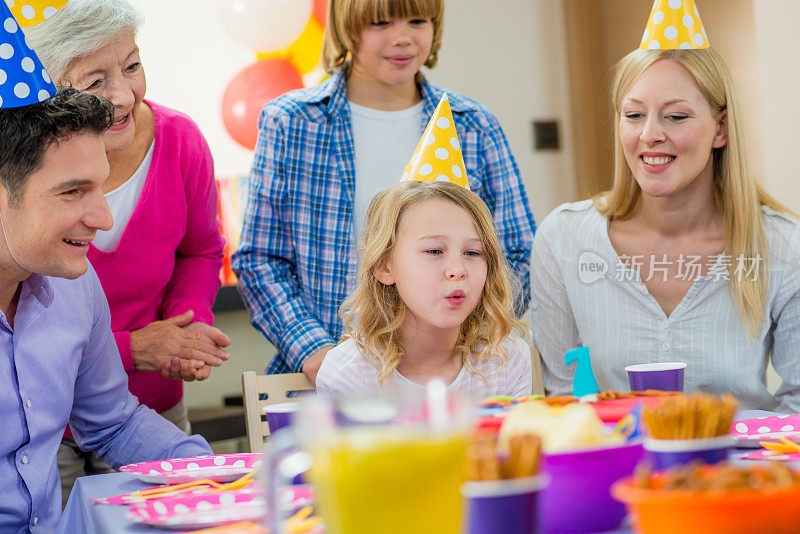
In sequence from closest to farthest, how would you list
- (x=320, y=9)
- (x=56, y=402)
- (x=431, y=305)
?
1. (x=56, y=402)
2. (x=431, y=305)
3. (x=320, y=9)

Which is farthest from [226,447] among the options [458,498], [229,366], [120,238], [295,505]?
[458,498]

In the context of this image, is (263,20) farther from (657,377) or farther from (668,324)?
(657,377)

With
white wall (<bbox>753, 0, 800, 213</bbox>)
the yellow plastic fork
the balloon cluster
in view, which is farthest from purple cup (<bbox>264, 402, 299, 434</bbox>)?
white wall (<bbox>753, 0, 800, 213</bbox>)

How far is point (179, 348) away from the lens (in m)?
1.94

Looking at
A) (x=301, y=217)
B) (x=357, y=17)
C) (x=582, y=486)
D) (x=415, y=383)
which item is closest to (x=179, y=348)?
(x=301, y=217)

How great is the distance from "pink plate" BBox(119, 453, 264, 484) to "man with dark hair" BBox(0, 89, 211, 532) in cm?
21

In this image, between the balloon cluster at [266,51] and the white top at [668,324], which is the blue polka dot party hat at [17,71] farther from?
the balloon cluster at [266,51]

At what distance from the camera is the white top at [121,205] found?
79.0 inches

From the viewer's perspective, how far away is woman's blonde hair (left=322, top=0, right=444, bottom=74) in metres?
2.00

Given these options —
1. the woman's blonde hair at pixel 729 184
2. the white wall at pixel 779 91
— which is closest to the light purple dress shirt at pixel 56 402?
the woman's blonde hair at pixel 729 184

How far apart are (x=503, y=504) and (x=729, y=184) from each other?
1504 millimetres

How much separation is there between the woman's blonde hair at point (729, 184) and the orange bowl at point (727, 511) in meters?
1.35


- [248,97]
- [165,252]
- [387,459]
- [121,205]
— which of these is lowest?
[387,459]

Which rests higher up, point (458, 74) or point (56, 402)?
point (458, 74)
